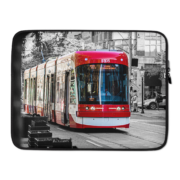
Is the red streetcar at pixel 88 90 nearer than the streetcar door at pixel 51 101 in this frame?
Yes

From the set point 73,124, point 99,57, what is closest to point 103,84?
point 99,57

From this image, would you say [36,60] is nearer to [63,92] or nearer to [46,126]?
[63,92]

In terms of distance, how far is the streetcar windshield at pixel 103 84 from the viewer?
702 cm

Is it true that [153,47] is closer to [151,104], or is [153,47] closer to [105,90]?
[151,104]

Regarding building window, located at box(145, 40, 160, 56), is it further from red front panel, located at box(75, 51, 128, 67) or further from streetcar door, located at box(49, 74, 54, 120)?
streetcar door, located at box(49, 74, 54, 120)

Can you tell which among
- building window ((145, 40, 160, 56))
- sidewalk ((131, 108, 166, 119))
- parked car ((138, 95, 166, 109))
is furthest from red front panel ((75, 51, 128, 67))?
sidewalk ((131, 108, 166, 119))

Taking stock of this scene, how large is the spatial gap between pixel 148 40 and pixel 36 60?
207cm

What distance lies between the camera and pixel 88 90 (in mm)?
7055

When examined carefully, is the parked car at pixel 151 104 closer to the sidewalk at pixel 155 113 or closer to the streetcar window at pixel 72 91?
the sidewalk at pixel 155 113

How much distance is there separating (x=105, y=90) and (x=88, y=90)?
0.99 ft

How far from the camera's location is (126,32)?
7.11 m

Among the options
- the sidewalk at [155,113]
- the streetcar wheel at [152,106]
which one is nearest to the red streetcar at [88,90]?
the sidewalk at [155,113]

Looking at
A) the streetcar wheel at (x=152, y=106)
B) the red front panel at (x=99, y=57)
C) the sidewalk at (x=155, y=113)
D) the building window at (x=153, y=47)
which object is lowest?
the sidewalk at (x=155, y=113)

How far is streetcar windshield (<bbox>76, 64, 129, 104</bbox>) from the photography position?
23.0 ft
